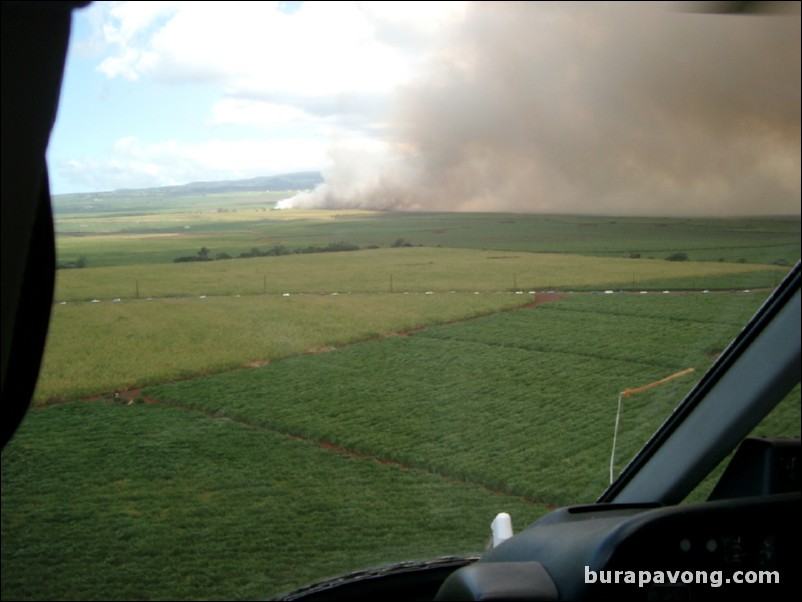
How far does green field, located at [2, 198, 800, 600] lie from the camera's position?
11.7 feet

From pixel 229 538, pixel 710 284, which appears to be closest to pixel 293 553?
pixel 229 538

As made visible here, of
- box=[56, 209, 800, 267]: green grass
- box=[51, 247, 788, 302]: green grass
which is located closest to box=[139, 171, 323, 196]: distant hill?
box=[56, 209, 800, 267]: green grass

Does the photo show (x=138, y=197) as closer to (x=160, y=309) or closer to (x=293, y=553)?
(x=160, y=309)

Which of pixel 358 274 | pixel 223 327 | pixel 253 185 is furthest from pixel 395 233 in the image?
pixel 223 327

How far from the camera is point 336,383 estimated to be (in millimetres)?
4086

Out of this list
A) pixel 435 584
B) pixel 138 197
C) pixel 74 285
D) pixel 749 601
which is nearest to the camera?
pixel 749 601

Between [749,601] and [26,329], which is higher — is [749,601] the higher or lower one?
the lower one

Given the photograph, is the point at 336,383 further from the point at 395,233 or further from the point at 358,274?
the point at 395,233

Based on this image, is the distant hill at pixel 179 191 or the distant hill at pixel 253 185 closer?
the distant hill at pixel 179 191

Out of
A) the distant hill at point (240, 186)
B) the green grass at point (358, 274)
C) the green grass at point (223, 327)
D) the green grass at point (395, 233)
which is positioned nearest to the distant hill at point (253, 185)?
the distant hill at point (240, 186)

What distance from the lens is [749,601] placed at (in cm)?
227

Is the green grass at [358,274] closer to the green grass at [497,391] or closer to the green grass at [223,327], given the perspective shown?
the green grass at [223,327]

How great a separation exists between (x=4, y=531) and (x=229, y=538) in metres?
0.87

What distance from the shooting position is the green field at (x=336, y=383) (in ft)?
11.7
